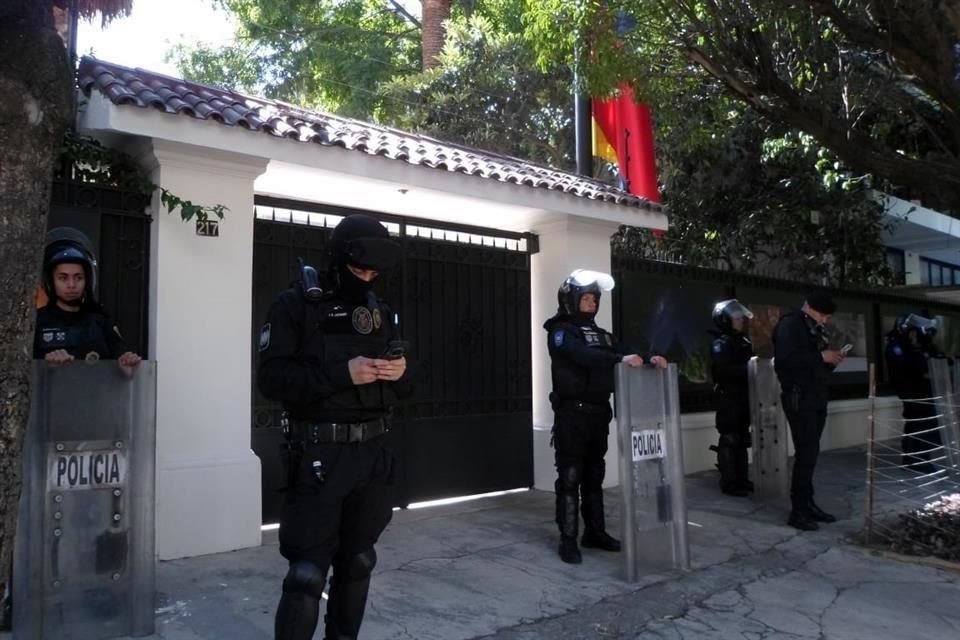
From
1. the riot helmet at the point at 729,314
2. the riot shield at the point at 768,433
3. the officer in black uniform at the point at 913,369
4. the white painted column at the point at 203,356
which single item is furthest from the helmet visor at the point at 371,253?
the officer in black uniform at the point at 913,369

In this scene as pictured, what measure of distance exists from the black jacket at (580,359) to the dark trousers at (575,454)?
11cm

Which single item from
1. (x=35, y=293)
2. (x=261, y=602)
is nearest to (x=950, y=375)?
(x=261, y=602)

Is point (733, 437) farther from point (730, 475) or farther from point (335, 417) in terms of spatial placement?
point (335, 417)

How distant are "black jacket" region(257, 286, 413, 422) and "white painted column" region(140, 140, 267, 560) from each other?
2.09 metres

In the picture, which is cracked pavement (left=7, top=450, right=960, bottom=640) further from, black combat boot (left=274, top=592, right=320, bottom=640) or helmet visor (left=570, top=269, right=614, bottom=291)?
helmet visor (left=570, top=269, right=614, bottom=291)

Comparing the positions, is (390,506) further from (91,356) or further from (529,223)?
(529,223)

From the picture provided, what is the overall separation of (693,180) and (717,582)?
7.69 meters

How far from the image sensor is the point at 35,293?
206 cm

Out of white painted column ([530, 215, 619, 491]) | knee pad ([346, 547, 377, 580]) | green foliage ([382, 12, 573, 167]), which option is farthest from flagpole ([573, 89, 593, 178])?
knee pad ([346, 547, 377, 580])

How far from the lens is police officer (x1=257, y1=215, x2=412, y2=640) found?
2816 mm

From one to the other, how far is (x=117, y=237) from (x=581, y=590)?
11.7ft

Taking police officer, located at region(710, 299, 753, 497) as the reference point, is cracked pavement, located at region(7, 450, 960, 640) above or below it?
below

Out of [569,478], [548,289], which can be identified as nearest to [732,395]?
[548,289]

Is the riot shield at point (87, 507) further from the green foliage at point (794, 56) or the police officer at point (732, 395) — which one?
the police officer at point (732, 395)
